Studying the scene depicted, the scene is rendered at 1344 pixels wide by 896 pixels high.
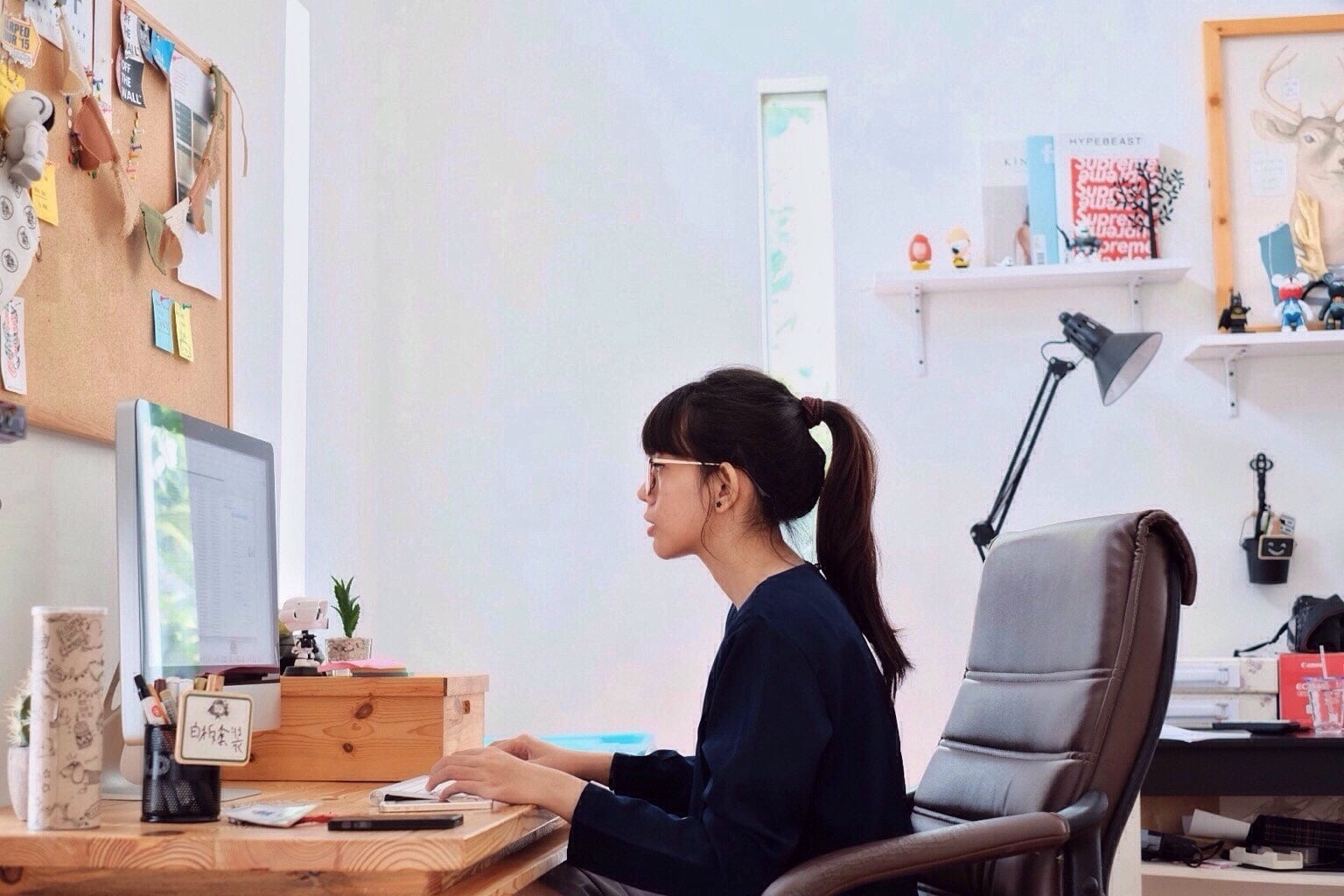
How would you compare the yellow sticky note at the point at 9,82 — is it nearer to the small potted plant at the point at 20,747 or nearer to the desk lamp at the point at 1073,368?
the small potted plant at the point at 20,747

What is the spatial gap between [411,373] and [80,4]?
151 cm

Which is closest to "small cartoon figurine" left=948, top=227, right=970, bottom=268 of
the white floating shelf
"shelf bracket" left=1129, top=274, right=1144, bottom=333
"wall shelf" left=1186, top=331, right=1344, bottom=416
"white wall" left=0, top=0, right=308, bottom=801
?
the white floating shelf

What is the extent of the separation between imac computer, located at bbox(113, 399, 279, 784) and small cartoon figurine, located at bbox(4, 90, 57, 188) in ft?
1.23

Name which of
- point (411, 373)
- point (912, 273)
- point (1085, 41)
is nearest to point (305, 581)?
point (411, 373)

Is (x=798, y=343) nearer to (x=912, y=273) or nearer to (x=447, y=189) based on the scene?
(x=912, y=273)

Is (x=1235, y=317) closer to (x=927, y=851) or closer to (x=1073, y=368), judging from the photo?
(x=1073, y=368)

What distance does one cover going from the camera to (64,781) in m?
1.35

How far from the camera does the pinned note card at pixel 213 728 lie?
136 cm

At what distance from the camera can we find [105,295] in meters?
1.96

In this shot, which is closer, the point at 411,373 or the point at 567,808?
the point at 567,808

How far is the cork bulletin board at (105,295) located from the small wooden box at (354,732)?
19.0 inches

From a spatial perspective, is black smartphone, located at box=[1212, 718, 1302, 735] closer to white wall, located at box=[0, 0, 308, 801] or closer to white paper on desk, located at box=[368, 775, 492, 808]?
white paper on desk, located at box=[368, 775, 492, 808]

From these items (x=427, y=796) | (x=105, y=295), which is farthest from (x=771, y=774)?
(x=105, y=295)

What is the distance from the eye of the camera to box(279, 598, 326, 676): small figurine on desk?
2119 millimetres
